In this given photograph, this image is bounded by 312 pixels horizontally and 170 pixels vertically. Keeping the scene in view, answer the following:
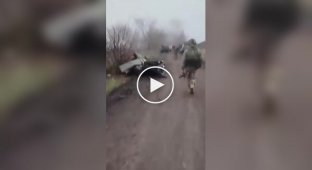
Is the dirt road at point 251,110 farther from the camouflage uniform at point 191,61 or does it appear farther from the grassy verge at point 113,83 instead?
the grassy verge at point 113,83

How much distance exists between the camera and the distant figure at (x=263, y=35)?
1.33 metres

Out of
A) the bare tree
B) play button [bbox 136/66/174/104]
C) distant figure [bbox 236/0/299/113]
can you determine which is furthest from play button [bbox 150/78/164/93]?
distant figure [bbox 236/0/299/113]

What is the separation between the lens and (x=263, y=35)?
1339 millimetres

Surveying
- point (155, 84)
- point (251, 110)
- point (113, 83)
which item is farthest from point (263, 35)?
point (113, 83)

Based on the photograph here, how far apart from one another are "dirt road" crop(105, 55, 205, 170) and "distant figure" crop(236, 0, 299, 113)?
0.62ft

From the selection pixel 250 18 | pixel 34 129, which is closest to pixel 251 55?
pixel 250 18

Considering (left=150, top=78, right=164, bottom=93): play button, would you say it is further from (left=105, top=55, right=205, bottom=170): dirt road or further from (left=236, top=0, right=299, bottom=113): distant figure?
(left=236, top=0, right=299, bottom=113): distant figure

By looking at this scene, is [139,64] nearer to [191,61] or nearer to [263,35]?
[191,61]

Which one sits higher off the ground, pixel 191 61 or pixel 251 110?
pixel 191 61

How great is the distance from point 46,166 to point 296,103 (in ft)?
3.01

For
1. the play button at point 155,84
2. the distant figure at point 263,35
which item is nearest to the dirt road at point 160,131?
the play button at point 155,84

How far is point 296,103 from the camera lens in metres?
1.33

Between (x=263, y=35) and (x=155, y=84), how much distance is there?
1.36 feet

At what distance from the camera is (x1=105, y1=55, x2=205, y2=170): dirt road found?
1350 millimetres
